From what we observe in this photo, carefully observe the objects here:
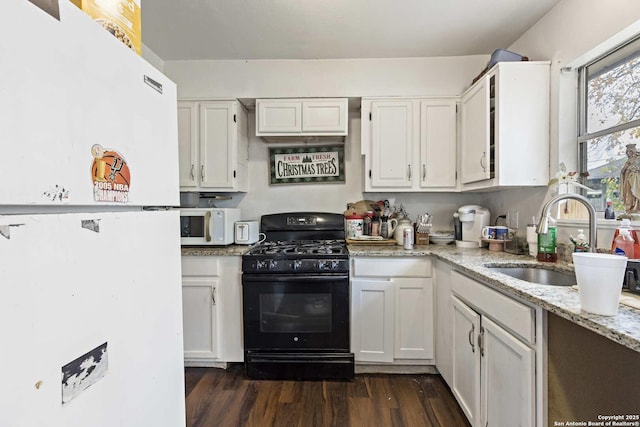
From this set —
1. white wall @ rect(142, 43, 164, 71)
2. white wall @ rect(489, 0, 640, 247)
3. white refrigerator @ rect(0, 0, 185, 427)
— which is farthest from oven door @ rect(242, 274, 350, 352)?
white wall @ rect(142, 43, 164, 71)

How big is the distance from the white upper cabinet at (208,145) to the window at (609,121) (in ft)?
7.88

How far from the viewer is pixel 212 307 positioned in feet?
7.22

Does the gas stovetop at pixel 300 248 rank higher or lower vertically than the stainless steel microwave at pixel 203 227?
lower

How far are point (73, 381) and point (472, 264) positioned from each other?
168cm

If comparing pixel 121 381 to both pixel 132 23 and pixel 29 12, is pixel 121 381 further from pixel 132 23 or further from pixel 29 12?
pixel 132 23

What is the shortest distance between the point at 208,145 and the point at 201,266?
1003 millimetres

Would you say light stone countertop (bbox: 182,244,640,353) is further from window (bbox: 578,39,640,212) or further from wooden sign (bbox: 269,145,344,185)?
wooden sign (bbox: 269,145,344,185)

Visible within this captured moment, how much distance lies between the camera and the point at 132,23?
0.84 m

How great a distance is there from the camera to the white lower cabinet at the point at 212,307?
2195 mm

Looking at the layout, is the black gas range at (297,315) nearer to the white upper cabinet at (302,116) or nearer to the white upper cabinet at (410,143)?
the white upper cabinet at (410,143)

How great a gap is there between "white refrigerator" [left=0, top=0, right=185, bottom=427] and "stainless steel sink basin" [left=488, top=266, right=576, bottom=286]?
1.71 metres

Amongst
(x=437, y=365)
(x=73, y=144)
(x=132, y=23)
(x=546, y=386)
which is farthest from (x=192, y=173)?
(x=546, y=386)

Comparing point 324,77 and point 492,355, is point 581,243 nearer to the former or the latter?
point 492,355

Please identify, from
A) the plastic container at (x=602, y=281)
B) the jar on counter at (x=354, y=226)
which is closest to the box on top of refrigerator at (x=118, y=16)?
the plastic container at (x=602, y=281)
